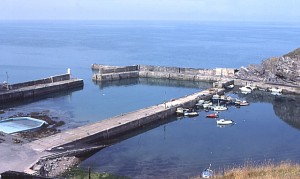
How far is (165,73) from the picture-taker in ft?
223

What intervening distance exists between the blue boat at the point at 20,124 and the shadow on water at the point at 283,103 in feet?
88.7

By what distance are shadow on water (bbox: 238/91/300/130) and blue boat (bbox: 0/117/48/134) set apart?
27029mm

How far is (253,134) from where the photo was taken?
37.6 m

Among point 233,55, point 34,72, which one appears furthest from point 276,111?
point 233,55

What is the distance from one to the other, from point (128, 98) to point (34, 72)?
1172 inches

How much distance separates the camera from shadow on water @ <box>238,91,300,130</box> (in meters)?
44.5

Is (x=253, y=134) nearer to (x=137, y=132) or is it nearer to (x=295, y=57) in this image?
(x=137, y=132)

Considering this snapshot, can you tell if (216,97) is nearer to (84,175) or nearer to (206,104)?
(206,104)

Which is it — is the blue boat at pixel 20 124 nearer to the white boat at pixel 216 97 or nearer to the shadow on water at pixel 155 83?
the white boat at pixel 216 97

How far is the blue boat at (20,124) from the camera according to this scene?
3417cm

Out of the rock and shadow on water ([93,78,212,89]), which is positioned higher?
the rock

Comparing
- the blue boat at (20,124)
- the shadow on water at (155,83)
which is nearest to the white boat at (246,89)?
the shadow on water at (155,83)

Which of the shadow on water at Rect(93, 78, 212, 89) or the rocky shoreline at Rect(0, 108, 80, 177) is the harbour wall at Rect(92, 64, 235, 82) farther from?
the rocky shoreline at Rect(0, 108, 80, 177)

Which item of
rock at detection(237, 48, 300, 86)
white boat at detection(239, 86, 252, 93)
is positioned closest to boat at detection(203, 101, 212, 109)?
white boat at detection(239, 86, 252, 93)
